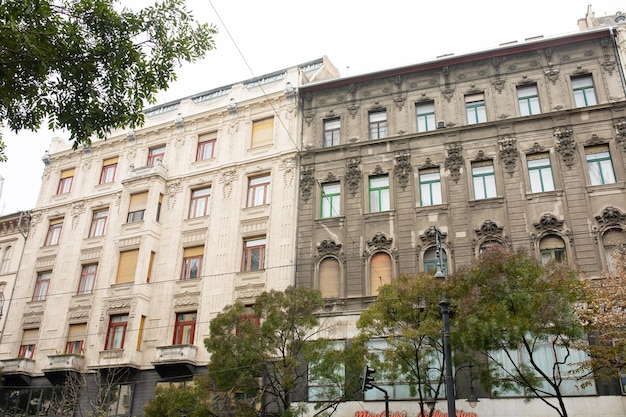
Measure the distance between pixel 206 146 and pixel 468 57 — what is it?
15224mm

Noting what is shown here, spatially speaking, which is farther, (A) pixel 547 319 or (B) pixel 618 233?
(B) pixel 618 233

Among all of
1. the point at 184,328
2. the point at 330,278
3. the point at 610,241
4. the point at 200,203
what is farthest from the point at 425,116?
the point at 184,328

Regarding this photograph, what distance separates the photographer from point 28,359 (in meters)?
30.7

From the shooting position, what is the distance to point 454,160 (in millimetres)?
26516

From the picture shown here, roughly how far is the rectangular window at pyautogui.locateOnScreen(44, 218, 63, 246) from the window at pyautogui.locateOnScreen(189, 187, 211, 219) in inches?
379

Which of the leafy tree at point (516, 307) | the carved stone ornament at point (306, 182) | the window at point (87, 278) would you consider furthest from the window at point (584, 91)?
the window at point (87, 278)

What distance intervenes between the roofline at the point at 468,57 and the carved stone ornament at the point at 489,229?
8.58 meters

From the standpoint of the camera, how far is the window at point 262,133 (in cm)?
3153

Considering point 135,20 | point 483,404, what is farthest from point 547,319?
point 135,20

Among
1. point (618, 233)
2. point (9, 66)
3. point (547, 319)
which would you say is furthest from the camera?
point (618, 233)

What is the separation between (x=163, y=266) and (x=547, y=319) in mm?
20224

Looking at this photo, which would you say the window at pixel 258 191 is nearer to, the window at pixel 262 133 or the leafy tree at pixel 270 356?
the window at pixel 262 133

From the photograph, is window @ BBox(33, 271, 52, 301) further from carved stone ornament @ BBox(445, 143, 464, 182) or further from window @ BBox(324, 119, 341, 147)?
carved stone ornament @ BBox(445, 143, 464, 182)

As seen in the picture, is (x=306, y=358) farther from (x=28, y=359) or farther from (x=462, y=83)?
(x=28, y=359)
